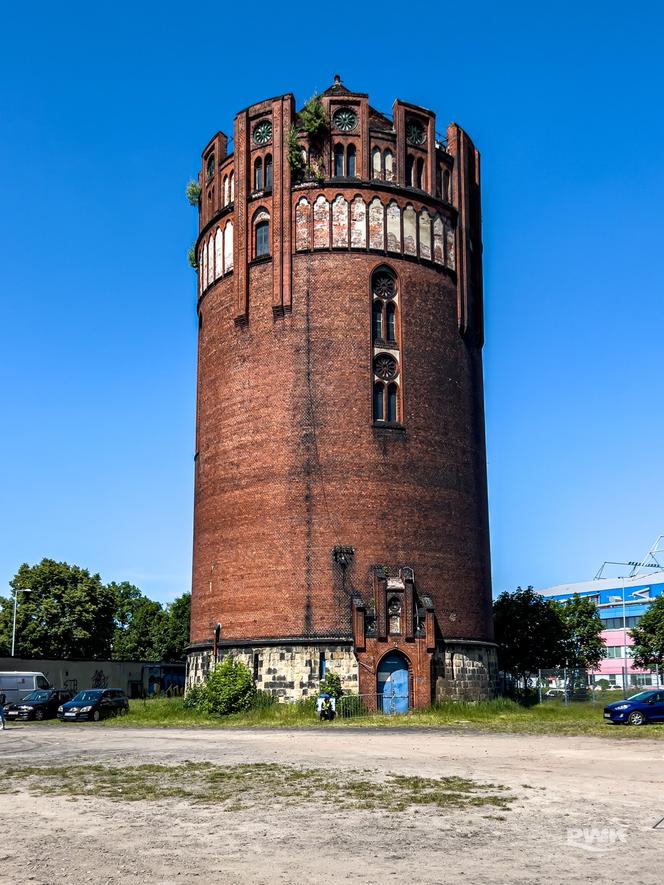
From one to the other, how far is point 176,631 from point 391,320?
173 ft

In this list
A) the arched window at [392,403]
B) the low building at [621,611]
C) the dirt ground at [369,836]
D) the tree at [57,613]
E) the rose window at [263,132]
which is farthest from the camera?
the low building at [621,611]

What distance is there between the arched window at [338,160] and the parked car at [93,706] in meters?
23.4

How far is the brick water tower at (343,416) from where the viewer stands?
37.8 m

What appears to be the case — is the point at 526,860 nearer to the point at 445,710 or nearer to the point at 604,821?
the point at 604,821

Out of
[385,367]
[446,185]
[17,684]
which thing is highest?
[446,185]

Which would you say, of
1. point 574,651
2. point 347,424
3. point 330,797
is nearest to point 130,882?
point 330,797

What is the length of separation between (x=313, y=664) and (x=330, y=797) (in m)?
23.1

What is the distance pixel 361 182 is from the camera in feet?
135

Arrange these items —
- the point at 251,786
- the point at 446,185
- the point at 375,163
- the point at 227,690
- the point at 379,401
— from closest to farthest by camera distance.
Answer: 1. the point at 251,786
2. the point at 227,690
3. the point at 379,401
4. the point at 375,163
5. the point at 446,185

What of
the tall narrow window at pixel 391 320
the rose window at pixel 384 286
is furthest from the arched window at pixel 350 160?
the tall narrow window at pixel 391 320

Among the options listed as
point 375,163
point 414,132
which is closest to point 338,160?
point 375,163

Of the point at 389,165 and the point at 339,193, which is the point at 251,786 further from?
the point at 389,165

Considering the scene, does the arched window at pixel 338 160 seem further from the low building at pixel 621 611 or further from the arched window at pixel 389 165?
the low building at pixel 621 611

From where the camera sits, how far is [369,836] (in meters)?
11.1
